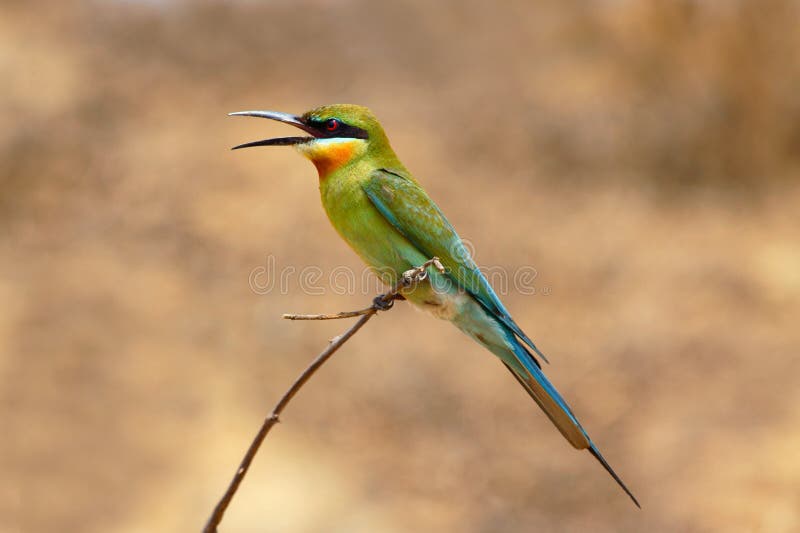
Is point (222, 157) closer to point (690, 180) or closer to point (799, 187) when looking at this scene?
point (690, 180)

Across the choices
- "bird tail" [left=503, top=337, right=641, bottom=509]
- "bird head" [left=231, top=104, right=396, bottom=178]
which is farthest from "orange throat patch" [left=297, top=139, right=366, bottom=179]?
"bird tail" [left=503, top=337, right=641, bottom=509]

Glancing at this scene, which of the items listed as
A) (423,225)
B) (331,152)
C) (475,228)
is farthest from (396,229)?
(475,228)

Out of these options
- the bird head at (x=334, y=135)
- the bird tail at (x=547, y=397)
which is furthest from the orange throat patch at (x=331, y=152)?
the bird tail at (x=547, y=397)

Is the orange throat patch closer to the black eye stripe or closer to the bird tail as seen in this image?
the black eye stripe

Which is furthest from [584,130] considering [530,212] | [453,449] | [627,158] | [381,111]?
[453,449]

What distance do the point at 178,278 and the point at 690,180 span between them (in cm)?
417

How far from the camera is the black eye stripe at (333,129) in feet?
7.18

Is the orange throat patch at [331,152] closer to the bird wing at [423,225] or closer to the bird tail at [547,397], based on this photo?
the bird wing at [423,225]

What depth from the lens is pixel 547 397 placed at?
2182mm

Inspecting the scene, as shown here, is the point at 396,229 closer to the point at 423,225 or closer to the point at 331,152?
the point at 423,225

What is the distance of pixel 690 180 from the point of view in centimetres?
704

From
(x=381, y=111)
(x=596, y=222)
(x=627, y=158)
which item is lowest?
(x=596, y=222)

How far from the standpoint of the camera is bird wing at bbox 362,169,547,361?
226cm

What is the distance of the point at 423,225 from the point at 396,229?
0.25 ft
